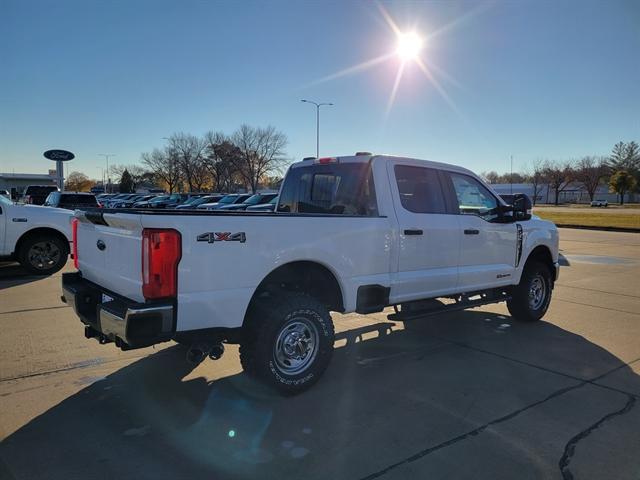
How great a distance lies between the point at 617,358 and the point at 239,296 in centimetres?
417

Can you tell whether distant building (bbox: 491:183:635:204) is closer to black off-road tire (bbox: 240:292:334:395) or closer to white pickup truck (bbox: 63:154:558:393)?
white pickup truck (bbox: 63:154:558:393)

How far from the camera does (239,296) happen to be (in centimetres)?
388

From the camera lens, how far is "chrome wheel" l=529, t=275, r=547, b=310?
6992mm

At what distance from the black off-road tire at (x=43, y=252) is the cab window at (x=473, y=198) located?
28.1 ft

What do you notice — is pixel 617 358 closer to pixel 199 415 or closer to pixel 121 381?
pixel 199 415

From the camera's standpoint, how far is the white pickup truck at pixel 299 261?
3.57m

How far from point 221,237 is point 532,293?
5.02m

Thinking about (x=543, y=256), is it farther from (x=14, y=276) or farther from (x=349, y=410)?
(x=14, y=276)

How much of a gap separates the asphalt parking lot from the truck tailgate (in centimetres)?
100

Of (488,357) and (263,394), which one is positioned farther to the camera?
(488,357)

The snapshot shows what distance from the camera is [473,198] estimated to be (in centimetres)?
616

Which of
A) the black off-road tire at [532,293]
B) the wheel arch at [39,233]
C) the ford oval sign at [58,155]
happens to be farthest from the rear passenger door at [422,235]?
the ford oval sign at [58,155]

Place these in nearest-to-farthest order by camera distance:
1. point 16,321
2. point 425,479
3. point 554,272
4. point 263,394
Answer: point 425,479, point 263,394, point 16,321, point 554,272

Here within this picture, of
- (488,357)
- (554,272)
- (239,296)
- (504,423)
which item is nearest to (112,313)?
(239,296)
